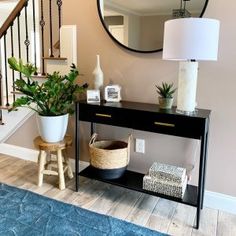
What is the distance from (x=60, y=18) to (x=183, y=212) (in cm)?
211

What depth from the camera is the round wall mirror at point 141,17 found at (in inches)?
79.7

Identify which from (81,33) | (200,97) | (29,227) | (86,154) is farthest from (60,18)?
(29,227)

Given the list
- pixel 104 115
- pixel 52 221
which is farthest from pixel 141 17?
pixel 52 221

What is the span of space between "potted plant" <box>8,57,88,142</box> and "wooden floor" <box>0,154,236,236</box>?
19.5 inches

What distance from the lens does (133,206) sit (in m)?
2.15

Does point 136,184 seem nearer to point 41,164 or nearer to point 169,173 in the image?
point 169,173

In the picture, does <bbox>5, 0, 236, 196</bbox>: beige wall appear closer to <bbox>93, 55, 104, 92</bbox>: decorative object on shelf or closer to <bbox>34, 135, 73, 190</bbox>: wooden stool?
<bbox>93, 55, 104, 92</bbox>: decorative object on shelf

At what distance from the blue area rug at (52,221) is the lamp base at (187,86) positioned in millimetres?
912

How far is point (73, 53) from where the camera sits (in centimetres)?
254

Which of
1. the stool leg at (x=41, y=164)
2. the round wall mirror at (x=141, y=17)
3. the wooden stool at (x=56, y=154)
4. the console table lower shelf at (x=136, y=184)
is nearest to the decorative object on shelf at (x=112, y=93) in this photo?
the round wall mirror at (x=141, y=17)

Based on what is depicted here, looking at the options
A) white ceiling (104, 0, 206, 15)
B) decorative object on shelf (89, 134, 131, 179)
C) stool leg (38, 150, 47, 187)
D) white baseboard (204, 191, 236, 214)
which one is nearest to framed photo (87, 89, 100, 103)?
decorative object on shelf (89, 134, 131, 179)

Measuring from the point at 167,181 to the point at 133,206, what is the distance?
0.39 metres

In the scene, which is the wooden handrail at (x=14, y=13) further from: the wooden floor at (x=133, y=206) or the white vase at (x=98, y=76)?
the wooden floor at (x=133, y=206)

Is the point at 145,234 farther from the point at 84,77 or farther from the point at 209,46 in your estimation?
the point at 84,77
